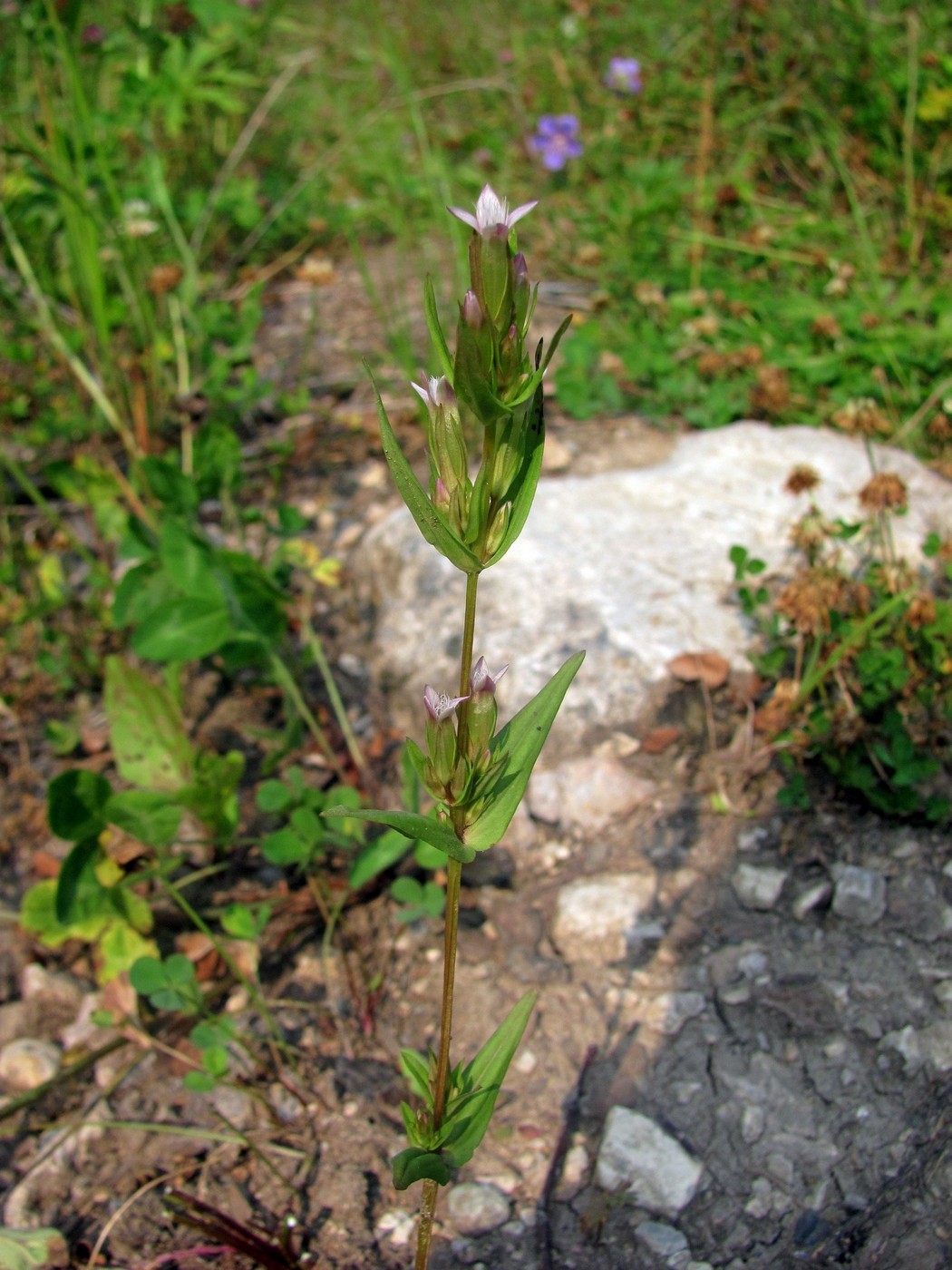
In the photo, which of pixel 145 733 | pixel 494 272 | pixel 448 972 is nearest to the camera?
pixel 494 272

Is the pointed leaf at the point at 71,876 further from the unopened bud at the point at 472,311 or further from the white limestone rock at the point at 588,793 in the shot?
the unopened bud at the point at 472,311

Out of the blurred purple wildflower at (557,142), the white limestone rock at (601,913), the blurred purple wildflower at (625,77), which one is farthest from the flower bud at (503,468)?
the blurred purple wildflower at (625,77)

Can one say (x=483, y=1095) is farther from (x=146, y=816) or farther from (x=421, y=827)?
(x=146, y=816)

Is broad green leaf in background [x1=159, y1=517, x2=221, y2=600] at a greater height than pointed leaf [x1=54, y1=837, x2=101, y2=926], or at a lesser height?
greater

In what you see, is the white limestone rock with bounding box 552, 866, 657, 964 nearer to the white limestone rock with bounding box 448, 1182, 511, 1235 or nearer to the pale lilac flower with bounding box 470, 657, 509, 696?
the white limestone rock with bounding box 448, 1182, 511, 1235

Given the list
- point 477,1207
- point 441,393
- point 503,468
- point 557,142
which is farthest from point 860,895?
point 557,142

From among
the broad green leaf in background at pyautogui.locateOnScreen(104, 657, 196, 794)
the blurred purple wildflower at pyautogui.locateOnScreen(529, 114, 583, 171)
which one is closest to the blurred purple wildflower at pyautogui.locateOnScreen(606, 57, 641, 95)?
the blurred purple wildflower at pyautogui.locateOnScreen(529, 114, 583, 171)

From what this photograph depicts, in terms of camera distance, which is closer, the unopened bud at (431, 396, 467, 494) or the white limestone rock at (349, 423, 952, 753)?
the unopened bud at (431, 396, 467, 494)
